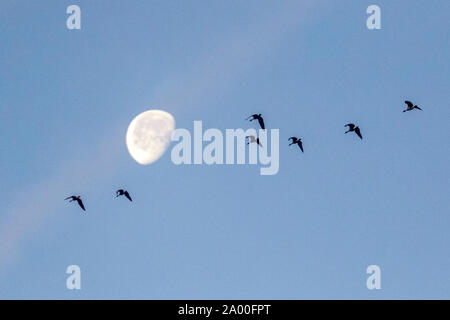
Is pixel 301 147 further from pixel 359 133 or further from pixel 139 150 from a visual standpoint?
pixel 139 150
